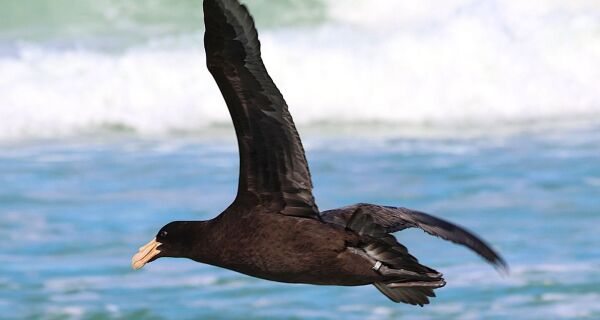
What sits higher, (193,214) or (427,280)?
(193,214)

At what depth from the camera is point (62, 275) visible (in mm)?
15641

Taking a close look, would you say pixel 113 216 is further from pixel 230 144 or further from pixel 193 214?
pixel 230 144

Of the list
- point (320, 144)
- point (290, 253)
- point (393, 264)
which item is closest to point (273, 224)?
point (290, 253)

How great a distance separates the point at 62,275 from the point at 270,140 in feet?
25.8

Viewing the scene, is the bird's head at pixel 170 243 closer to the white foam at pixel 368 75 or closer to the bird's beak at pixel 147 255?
the bird's beak at pixel 147 255

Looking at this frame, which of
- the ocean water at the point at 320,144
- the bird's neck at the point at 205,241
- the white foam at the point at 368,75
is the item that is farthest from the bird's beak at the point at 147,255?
the white foam at the point at 368,75

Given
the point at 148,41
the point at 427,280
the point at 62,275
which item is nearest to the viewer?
the point at 427,280

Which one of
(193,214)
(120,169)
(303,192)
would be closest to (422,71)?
(120,169)

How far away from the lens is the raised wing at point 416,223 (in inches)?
320

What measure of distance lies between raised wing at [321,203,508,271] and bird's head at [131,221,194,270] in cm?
68

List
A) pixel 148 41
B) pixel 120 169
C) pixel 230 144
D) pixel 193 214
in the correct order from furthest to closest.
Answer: pixel 148 41
pixel 230 144
pixel 120 169
pixel 193 214

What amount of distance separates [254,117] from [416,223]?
1115mm

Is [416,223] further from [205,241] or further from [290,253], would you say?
[205,241]

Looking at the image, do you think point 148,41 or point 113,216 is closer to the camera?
point 113,216
